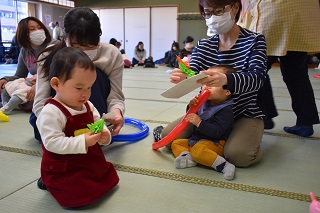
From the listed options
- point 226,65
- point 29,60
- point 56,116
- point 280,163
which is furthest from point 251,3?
point 29,60

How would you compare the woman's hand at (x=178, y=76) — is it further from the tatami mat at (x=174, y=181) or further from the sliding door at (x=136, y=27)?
the sliding door at (x=136, y=27)

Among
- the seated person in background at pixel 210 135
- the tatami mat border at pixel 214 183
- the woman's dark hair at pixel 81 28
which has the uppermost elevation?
the woman's dark hair at pixel 81 28

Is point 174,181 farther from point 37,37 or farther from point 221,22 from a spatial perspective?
point 37,37

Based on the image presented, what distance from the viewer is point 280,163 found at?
1.46 meters

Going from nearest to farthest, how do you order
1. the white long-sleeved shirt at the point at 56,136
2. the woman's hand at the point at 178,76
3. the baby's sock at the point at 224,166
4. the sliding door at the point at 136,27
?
1. the white long-sleeved shirt at the point at 56,136
2. the baby's sock at the point at 224,166
3. the woman's hand at the point at 178,76
4. the sliding door at the point at 136,27

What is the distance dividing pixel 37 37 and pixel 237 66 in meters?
1.52

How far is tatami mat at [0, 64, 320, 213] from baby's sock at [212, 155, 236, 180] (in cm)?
3

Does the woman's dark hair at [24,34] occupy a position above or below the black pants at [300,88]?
above

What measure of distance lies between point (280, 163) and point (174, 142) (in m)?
0.52

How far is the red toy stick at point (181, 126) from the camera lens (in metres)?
1.42

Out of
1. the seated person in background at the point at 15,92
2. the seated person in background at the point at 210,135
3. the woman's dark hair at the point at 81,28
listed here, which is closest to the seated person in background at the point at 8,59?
the seated person in background at the point at 15,92

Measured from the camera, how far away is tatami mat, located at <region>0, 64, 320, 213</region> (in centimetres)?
104

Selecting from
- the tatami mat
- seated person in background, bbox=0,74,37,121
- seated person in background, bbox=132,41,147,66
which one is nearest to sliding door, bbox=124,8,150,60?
seated person in background, bbox=132,41,147,66

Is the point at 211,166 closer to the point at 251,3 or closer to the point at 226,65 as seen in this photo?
the point at 226,65
